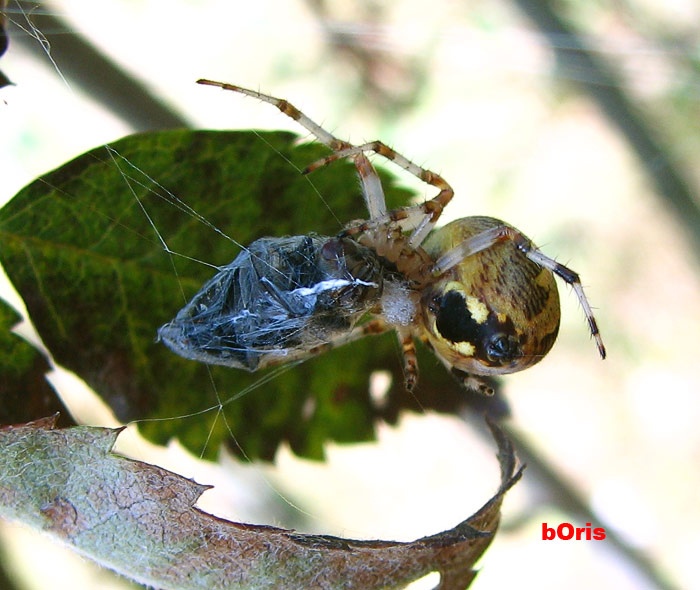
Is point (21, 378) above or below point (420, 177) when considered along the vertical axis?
below

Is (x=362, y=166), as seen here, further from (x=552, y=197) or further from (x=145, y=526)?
(x=552, y=197)

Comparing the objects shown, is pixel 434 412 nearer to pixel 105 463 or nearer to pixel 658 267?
pixel 105 463

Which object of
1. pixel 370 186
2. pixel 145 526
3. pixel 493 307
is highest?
pixel 370 186

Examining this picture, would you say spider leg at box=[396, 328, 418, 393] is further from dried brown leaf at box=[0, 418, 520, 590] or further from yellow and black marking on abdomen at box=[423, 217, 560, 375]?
dried brown leaf at box=[0, 418, 520, 590]

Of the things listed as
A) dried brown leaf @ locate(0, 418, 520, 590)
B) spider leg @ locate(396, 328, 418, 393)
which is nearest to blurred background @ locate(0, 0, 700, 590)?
spider leg @ locate(396, 328, 418, 393)

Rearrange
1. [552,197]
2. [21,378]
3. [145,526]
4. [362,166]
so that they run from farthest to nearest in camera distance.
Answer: [552,197] → [362,166] → [21,378] → [145,526]

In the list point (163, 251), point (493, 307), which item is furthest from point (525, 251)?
point (163, 251)

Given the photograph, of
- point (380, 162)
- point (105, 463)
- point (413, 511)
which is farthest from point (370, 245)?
point (413, 511)
